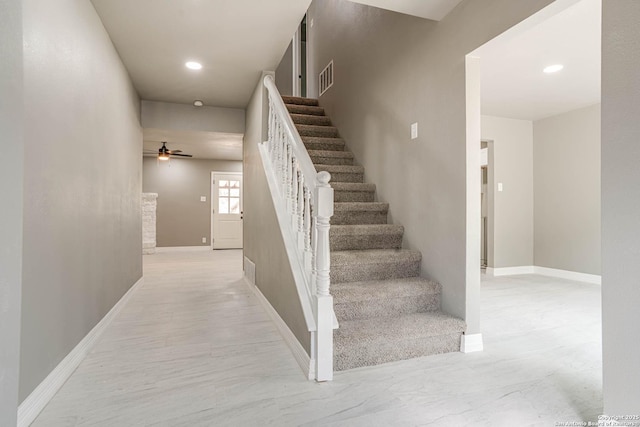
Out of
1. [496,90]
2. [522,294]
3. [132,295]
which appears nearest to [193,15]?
[132,295]

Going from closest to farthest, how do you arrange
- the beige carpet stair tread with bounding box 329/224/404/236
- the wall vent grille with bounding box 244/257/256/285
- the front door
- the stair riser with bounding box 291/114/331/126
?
the beige carpet stair tread with bounding box 329/224/404/236
the wall vent grille with bounding box 244/257/256/285
the stair riser with bounding box 291/114/331/126
the front door

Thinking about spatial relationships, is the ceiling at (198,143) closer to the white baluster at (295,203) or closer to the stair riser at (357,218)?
the stair riser at (357,218)

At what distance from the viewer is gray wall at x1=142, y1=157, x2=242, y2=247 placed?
7.98m

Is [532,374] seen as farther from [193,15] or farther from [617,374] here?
[193,15]

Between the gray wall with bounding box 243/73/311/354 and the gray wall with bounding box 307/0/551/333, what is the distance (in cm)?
110

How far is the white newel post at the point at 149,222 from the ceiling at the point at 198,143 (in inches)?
41.0

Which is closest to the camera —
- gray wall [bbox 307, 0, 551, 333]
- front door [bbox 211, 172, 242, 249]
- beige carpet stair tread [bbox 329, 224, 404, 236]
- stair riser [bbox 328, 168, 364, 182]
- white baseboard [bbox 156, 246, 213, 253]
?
gray wall [bbox 307, 0, 551, 333]

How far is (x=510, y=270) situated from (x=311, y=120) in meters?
3.67

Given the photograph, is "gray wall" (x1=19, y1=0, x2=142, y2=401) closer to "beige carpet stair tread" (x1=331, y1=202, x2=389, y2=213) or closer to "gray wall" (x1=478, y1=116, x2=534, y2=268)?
"beige carpet stair tread" (x1=331, y1=202, x2=389, y2=213)

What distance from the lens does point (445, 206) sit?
2.35 meters

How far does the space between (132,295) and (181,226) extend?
15.6 ft

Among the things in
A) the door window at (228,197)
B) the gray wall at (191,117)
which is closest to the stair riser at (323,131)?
the gray wall at (191,117)

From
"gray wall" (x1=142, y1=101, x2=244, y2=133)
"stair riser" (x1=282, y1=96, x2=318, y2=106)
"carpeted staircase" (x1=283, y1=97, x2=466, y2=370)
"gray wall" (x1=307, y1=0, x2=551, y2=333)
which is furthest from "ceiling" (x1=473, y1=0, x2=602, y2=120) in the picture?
"gray wall" (x1=142, y1=101, x2=244, y2=133)

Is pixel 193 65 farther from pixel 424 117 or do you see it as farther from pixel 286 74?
pixel 286 74
